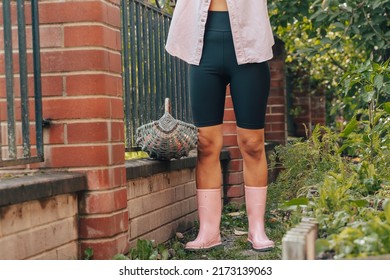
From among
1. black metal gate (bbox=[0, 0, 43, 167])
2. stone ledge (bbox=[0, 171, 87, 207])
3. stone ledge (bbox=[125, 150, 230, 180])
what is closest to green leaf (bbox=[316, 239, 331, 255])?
stone ledge (bbox=[0, 171, 87, 207])

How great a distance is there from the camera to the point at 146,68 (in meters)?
4.29

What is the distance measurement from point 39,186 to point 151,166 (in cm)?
127

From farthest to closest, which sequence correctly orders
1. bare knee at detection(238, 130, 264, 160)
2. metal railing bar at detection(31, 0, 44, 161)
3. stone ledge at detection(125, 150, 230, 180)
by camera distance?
bare knee at detection(238, 130, 264, 160) → stone ledge at detection(125, 150, 230, 180) → metal railing bar at detection(31, 0, 44, 161)

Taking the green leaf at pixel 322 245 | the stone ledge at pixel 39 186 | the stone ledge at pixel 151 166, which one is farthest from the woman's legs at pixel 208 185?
the green leaf at pixel 322 245

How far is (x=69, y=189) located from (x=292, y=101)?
6566 millimetres

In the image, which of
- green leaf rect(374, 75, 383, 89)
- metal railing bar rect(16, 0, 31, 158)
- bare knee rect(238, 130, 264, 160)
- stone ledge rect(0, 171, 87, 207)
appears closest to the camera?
stone ledge rect(0, 171, 87, 207)

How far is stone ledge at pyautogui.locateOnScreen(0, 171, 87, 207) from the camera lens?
2.50m

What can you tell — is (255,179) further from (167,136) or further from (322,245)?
(322,245)

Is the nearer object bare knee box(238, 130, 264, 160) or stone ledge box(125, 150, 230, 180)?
stone ledge box(125, 150, 230, 180)

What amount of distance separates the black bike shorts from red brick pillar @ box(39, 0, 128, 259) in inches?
29.4

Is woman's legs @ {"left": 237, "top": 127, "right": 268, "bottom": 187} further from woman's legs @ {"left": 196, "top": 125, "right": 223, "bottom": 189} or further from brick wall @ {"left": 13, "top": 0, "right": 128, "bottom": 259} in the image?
brick wall @ {"left": 13, "top": 0, "right": 128, "bottom": 259}

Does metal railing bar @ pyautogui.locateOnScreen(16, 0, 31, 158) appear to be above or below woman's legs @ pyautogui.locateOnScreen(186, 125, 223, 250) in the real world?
above
